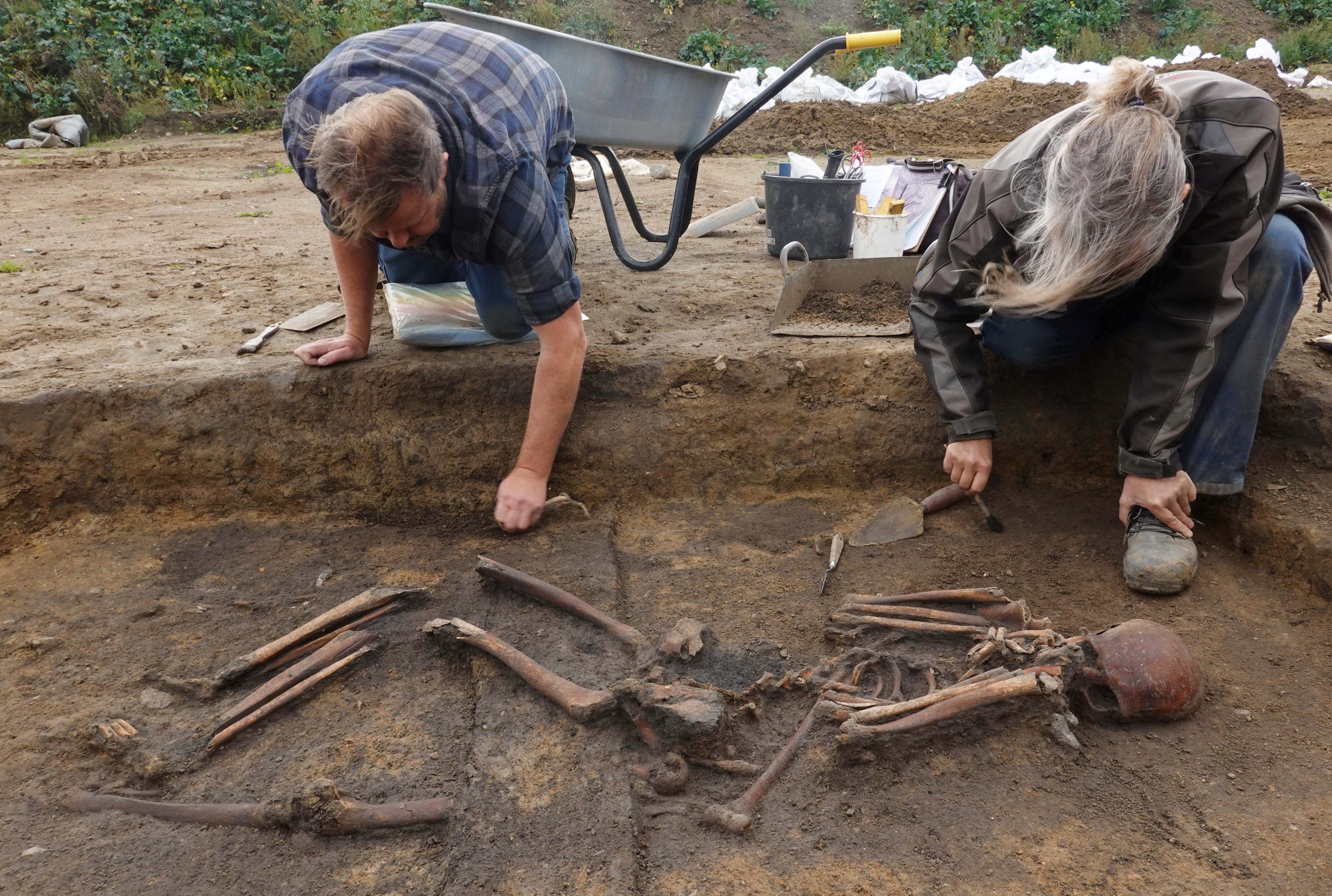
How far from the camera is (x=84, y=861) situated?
1.79 m

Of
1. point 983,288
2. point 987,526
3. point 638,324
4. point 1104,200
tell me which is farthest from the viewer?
point 638,324

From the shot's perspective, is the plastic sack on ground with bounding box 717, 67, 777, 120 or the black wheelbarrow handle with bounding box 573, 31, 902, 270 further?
the plastic sack on ground with bounding box 717, 67, 777, 120

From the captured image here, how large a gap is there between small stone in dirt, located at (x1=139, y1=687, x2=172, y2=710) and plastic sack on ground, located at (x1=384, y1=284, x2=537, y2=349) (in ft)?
4.99

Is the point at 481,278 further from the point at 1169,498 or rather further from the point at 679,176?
the point at 1169,498

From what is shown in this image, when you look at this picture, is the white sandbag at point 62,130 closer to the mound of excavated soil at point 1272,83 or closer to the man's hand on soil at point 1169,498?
the man's hand on soil at point 1169,498

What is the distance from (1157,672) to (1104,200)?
114 centimetres

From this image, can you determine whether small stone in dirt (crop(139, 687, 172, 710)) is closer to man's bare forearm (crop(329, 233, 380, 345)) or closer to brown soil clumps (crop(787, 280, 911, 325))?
man's bare forearm (crop(329, 233, 380, 345))

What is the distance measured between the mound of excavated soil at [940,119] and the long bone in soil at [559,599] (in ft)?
27.1

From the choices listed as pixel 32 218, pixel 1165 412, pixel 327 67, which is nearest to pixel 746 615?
pixel 1165 412

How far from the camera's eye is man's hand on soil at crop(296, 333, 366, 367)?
3082mm

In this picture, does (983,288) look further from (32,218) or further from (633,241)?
(32,218)

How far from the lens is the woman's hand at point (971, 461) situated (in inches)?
104

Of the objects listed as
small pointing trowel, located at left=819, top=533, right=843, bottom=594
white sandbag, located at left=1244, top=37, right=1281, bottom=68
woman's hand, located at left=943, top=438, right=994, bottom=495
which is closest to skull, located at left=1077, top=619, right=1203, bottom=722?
woman's hand, located at left=943, top=438, right=994, bottom=495

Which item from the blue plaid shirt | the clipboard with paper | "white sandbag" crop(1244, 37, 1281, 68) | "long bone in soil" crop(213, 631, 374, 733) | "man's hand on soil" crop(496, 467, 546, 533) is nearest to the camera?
"long bone in soil" crop(213, 631, 374, 733)
